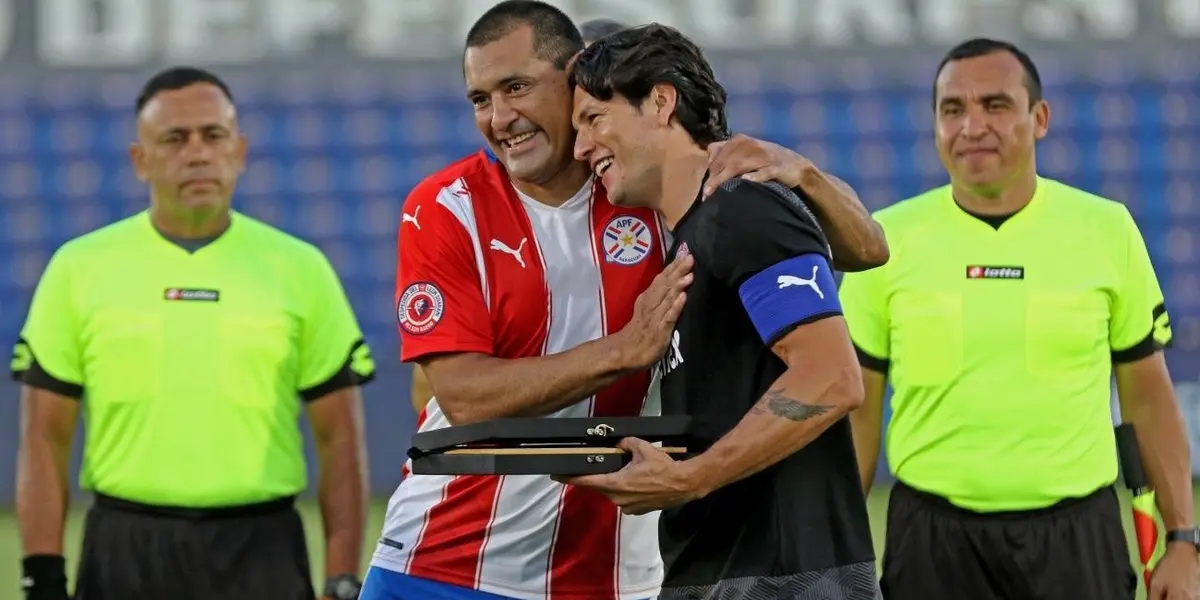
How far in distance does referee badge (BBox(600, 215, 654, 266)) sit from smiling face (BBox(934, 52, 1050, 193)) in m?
1.77

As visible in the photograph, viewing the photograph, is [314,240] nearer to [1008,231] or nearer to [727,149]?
[1008,231]

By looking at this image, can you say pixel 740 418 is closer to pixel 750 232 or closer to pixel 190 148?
pixel 750 232

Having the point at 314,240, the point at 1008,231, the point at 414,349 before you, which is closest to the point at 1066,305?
the point at 1008,231

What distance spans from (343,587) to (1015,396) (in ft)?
6.67

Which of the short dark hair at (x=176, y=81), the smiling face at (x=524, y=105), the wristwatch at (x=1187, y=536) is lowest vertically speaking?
the wristwatch at (x=1187, y=536)

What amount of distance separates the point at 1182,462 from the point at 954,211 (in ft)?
3.23

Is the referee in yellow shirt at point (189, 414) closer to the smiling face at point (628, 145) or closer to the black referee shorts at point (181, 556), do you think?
the black referee shorts at point (181, 556)

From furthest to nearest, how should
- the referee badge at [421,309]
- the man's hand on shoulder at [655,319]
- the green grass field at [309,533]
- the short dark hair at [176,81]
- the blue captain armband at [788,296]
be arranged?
the green grass field at [309,533], the short dark hair at [176,81], the referee badge at [421,309], the man's hand on shoulder at [655,319], the blue captain armband at [788,296]

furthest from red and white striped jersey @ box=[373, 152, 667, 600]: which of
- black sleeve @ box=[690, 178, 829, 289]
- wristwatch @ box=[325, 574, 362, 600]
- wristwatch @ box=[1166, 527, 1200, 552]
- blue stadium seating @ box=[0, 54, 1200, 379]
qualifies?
blue stadium seating @ box=[0, 54, 1200, 379]

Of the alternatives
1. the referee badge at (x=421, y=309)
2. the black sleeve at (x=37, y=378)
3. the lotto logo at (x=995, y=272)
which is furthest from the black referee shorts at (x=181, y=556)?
the lotto logo at (x=995, y=272)

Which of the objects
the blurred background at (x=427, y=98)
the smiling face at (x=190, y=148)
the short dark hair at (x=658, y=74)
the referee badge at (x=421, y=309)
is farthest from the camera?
the blurred background at (x=427, y=98)

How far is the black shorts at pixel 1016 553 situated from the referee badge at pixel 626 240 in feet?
5.52

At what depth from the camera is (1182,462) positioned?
552cm

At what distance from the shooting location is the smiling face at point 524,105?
170 inches
